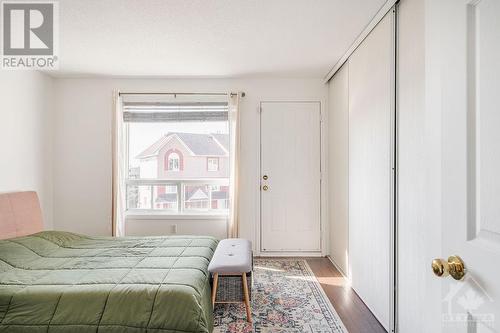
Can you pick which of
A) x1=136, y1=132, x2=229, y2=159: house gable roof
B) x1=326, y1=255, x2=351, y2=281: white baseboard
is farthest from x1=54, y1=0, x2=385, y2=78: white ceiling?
x1=326, y1=255, x2=351, y2=281: white baseboard

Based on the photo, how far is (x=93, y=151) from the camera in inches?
156

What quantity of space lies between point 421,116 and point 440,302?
122cm

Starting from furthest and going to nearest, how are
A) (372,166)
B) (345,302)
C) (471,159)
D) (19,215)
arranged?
(19,215)
(345,302)
(372,166)
(471,159)

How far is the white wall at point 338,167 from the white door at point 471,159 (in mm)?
2355

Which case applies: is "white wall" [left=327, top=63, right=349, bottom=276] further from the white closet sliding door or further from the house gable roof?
the house gable roof

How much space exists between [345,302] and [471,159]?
89.5 inches

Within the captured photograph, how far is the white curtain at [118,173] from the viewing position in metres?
3.83

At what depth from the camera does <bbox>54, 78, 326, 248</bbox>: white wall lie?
3953 millimetres

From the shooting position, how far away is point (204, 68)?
3.58 meters

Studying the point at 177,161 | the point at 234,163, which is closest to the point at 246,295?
the point at 234,163

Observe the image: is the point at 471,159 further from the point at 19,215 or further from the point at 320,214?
the point at 19,215

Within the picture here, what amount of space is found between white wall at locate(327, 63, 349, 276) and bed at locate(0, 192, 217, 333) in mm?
1726

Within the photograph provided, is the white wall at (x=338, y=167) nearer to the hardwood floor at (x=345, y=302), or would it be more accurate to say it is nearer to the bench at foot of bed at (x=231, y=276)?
the hardwood floor at (x=345, y=302)

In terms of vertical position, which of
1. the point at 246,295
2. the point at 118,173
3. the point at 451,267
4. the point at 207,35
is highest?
the point at 207,35
